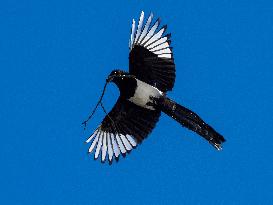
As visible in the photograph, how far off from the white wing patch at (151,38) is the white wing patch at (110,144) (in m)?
0.86

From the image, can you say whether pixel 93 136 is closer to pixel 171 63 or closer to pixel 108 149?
pixel 108 149

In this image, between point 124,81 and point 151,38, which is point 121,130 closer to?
point 124,81

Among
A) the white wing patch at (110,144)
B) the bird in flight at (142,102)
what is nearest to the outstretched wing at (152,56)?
the bird in flight at (142,102)

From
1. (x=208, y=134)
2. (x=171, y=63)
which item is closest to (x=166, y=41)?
(x=171, y=63)

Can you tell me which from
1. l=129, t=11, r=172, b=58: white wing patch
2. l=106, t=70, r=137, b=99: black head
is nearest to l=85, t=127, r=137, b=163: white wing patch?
l=106, t=70, r=137, b=99: black head

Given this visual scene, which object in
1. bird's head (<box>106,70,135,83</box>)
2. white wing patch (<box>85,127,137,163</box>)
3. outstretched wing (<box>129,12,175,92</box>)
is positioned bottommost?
white wing patch (<box>85,127,137,163</box>)

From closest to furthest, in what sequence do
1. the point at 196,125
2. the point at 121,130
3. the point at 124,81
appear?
the point at 196,125 < the point at 124,81 < the point at 121,130

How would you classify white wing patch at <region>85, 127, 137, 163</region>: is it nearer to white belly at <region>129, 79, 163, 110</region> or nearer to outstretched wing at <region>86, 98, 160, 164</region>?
outstretched wing at <region>86, 98, 160, 164</region>

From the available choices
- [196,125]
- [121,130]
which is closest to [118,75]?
[121,130]

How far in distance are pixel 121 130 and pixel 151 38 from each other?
0.96 metres

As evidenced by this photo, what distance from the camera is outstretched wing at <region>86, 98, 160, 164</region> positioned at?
10.9m

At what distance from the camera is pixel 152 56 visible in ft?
35.1

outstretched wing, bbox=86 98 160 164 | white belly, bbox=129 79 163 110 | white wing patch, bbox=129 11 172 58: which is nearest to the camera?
white wing patch, bbox=129 11 172 58

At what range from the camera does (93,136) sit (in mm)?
11023
